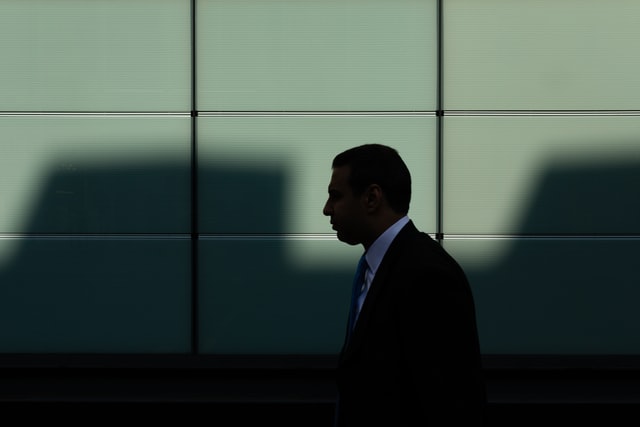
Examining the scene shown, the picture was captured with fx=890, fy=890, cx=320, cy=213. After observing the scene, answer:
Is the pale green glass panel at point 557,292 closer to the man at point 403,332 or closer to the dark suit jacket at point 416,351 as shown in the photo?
the man at point 403,332

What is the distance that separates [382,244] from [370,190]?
0.13 meters

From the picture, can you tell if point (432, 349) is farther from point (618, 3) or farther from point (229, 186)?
point (618, 3)

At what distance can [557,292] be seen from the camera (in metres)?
6.61

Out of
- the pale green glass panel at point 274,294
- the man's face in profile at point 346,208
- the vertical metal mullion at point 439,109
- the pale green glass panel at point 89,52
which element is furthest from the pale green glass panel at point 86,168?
the man's face in profile at point 346,208

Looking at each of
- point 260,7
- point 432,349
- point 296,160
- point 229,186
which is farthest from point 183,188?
point 432,349

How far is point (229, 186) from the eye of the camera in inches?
261

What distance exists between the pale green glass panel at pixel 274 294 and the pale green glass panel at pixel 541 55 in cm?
156

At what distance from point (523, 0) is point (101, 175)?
11.1 ft

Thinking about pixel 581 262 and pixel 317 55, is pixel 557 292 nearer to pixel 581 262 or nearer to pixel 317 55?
pixel 581 262

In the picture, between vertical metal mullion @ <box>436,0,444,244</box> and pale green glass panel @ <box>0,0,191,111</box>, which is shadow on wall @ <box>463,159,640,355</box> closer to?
vertical metal mullion @ <box>436,0,444,244</box>

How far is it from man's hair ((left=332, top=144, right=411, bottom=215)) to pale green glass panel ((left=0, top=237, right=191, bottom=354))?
4.60 metres

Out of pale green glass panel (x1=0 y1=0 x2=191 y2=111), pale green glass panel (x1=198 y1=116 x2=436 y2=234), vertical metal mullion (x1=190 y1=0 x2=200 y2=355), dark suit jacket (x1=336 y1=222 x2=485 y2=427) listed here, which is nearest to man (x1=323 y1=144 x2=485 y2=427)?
dark suit jacket (x1=336 y1=222 x2=485 y2=427)

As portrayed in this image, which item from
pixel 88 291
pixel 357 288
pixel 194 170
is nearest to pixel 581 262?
pixel 194 170

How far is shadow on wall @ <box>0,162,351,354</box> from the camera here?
6.61 metres
